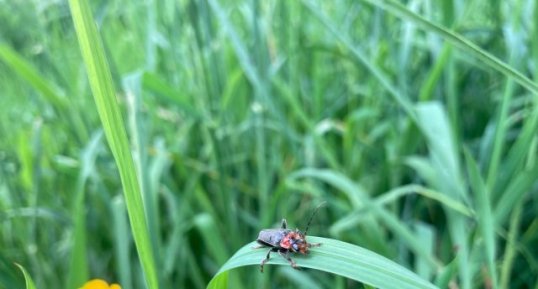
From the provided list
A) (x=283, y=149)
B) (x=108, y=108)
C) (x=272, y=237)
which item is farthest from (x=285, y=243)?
(x=283, y=149)

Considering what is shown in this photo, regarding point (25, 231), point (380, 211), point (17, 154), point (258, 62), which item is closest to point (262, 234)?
point (380, 211)

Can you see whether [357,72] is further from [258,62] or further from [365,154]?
[258,62]

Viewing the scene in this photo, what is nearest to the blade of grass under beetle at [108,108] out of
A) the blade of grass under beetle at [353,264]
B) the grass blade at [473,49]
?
the blade of grass under beetle at [353,264]

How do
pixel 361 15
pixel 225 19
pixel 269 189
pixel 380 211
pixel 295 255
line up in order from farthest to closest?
pixel 361 15
pixel 269 189
pixel 225 19
pixel 380 211
pixel 295 255

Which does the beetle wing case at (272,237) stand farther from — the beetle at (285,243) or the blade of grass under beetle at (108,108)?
the blade of grass under beetle at (108,108)

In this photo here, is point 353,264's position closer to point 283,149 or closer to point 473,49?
point 473,49

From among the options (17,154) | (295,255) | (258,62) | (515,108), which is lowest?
(295,255)
